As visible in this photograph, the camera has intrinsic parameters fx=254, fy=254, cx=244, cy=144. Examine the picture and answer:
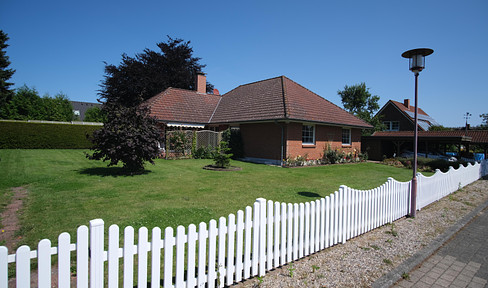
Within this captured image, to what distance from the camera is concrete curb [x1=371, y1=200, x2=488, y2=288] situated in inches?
137

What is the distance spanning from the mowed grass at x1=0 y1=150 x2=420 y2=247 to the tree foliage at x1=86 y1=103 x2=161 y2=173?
819 millimetres

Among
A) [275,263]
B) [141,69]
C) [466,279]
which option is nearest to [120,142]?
[275,263]

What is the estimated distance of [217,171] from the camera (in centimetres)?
1260

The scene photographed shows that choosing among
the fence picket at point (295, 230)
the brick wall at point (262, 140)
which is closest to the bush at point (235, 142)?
the brick wall at point (262, 140)

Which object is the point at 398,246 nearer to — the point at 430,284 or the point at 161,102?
the point at 430,284

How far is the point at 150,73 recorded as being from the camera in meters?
30.8

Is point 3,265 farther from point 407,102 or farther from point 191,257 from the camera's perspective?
point 407,102

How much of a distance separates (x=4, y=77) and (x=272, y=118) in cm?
3652

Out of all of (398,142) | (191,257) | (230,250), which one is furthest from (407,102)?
(191,257)

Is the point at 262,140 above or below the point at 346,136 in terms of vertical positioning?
below

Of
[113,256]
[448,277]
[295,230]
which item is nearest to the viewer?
[113,256]

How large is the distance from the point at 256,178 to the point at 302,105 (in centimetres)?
939

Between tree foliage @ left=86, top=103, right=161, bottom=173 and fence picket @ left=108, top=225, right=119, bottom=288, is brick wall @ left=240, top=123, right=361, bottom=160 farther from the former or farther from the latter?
fence picket @ left=108, top=225, right=119, bottom=288

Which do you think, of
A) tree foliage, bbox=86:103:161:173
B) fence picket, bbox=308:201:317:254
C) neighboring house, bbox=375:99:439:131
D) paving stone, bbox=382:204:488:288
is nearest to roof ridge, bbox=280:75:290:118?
tree foliage, bbox=86:103:161:173
